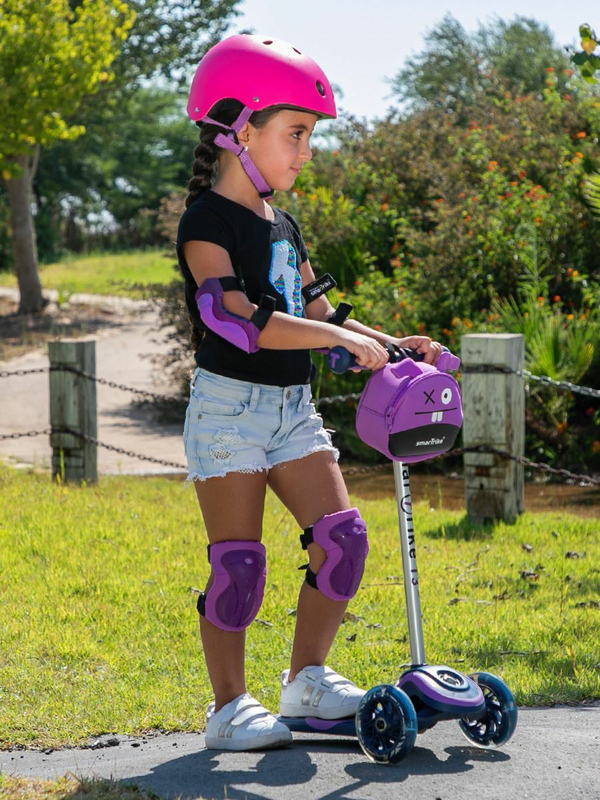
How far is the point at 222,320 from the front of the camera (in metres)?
3.06

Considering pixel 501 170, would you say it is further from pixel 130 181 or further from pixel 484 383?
pixel 130 181

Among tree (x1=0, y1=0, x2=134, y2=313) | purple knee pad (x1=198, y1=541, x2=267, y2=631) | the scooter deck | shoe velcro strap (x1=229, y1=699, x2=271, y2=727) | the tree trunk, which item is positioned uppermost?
tree (x1=0, y1=0, x2=134, y2=313)

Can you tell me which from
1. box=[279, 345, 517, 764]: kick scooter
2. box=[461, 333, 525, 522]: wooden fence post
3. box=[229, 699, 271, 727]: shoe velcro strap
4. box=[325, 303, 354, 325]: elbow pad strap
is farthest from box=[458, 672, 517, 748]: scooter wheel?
box=[461, 333, 525, 522]: wooden fence post

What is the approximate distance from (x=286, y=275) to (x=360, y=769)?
1.34 m

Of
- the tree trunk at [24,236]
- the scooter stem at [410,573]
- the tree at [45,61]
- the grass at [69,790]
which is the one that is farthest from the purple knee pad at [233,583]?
the tree trunk at [24,236]

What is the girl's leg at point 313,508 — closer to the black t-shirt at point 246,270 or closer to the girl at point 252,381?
the girl at point 252,381

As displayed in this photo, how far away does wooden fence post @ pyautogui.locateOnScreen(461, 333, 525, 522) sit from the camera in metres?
6.84

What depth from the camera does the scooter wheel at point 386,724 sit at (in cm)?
291

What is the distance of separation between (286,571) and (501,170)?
24.0 ft

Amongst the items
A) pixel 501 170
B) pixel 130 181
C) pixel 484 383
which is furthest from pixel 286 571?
pixel 130 181

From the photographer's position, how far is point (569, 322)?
9.51m

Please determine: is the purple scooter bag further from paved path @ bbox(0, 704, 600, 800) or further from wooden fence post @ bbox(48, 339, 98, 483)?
wooden fence post @ bbox(48, 339, 98, 483)

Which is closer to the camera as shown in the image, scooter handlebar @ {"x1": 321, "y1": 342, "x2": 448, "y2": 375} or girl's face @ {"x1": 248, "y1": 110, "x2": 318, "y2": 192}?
scooter handlebar @ {"x1": 321, "y1": 342, "x2": 448, "y2": 375}

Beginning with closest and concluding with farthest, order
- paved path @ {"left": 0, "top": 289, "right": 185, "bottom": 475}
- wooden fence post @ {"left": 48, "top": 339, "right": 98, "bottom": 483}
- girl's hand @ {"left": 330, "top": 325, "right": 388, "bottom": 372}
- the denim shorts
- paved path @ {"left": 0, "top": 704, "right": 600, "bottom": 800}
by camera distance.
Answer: paved path @ {"left": 0, "top": 704, "right": 600, "bottom": 800} → girl's hand @ {"left": 330, "top": 325, "right": 388, "bottom": 372} → the denim shorts → wooden fence post @ {"left": 48, "top": 339, "right": 98, "bottom": 483} → paved path @ {"left": 0, "top": 289, "right": 185, "bottom": 475}
